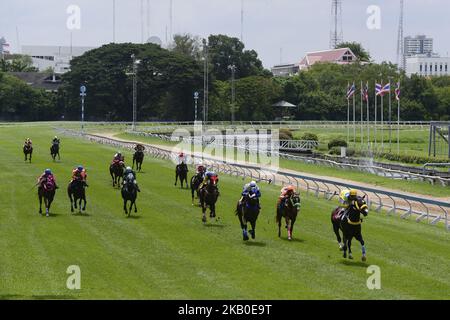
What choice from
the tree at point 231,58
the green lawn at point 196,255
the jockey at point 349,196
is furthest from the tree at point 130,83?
the jockey at point 349,196

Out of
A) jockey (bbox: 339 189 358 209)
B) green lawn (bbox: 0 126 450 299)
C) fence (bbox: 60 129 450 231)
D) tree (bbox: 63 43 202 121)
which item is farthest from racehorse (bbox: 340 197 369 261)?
tree (bbox: 63 43 202 121)

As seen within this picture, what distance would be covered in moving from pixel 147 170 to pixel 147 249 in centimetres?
2644

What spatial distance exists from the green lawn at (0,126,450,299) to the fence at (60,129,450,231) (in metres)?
0.91

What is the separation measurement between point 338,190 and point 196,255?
54.0 feet

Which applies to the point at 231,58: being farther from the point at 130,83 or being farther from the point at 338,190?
the point at 338,190

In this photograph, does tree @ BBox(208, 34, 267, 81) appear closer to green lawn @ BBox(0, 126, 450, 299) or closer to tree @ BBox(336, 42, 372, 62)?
tree @ BBox(336, 42, 372, 62)

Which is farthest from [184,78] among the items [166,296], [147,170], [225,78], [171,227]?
[166,296]

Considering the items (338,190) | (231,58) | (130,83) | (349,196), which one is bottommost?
(338,190)

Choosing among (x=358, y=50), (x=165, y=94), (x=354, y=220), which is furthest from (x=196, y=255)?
(x=358, y=50)

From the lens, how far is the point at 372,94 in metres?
121

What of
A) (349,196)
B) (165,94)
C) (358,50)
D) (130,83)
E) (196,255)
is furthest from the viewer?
(358,50)

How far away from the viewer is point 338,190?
116ft
